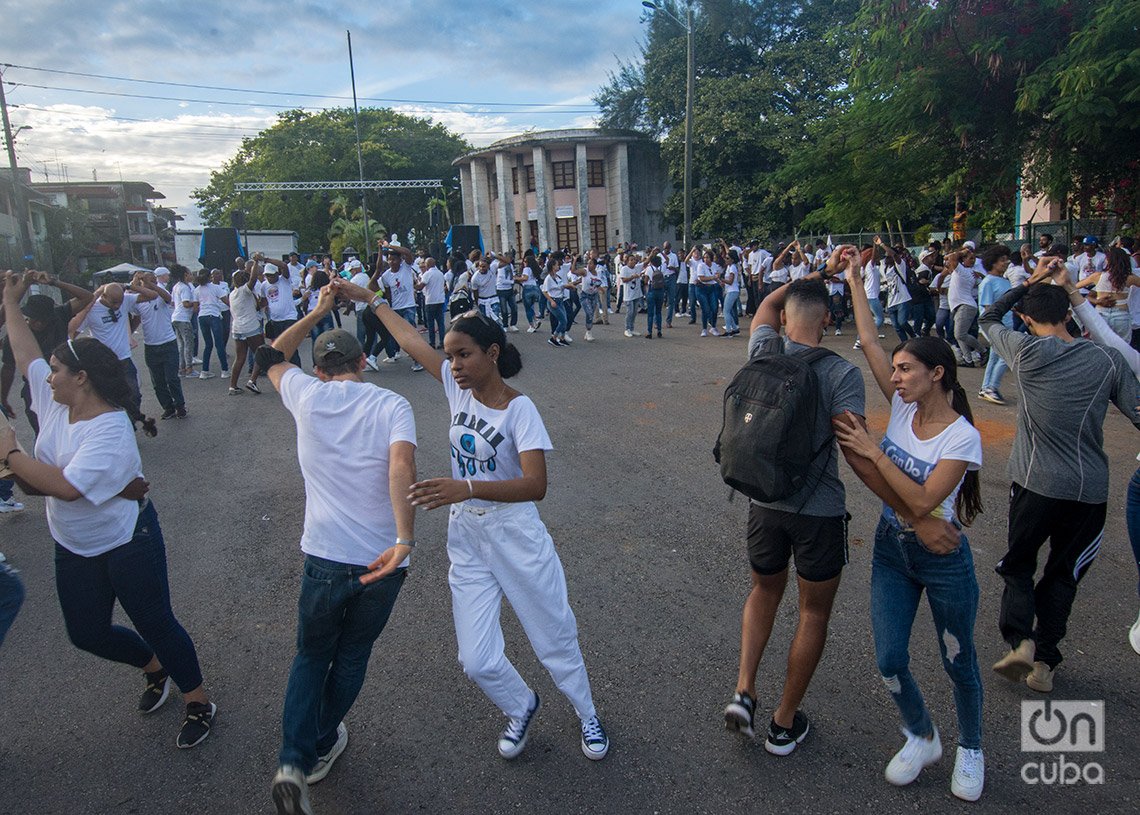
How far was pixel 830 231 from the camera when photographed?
26188 millimetres

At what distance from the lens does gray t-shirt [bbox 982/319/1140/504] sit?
11.1 feet

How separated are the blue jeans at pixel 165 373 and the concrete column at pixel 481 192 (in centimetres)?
3898

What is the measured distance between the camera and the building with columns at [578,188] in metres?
42.7

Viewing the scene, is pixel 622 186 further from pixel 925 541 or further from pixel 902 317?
pixel 925 541

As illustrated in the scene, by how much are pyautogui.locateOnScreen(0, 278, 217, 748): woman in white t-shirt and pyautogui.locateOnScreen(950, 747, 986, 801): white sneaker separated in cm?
300

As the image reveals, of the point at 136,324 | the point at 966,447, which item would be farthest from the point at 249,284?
the point at 966,447

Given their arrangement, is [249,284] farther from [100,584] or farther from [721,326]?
[721,326]

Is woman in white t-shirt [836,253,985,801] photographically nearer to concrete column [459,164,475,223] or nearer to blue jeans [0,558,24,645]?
blue jeans [0,558,24,645]

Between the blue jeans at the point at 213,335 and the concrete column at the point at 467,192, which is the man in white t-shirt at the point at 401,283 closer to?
the blue jeans at the point at 213,335

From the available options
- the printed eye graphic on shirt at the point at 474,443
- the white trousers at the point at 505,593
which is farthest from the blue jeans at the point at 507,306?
the white trousers at the point at 505,593

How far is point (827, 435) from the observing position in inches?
112

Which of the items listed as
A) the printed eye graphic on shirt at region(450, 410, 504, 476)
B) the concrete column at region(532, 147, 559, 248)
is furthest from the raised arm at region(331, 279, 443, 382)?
the concrete column at region(532, 147, 559, 248)

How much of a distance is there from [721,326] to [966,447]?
51.2ft

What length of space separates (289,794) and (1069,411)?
3462mm
